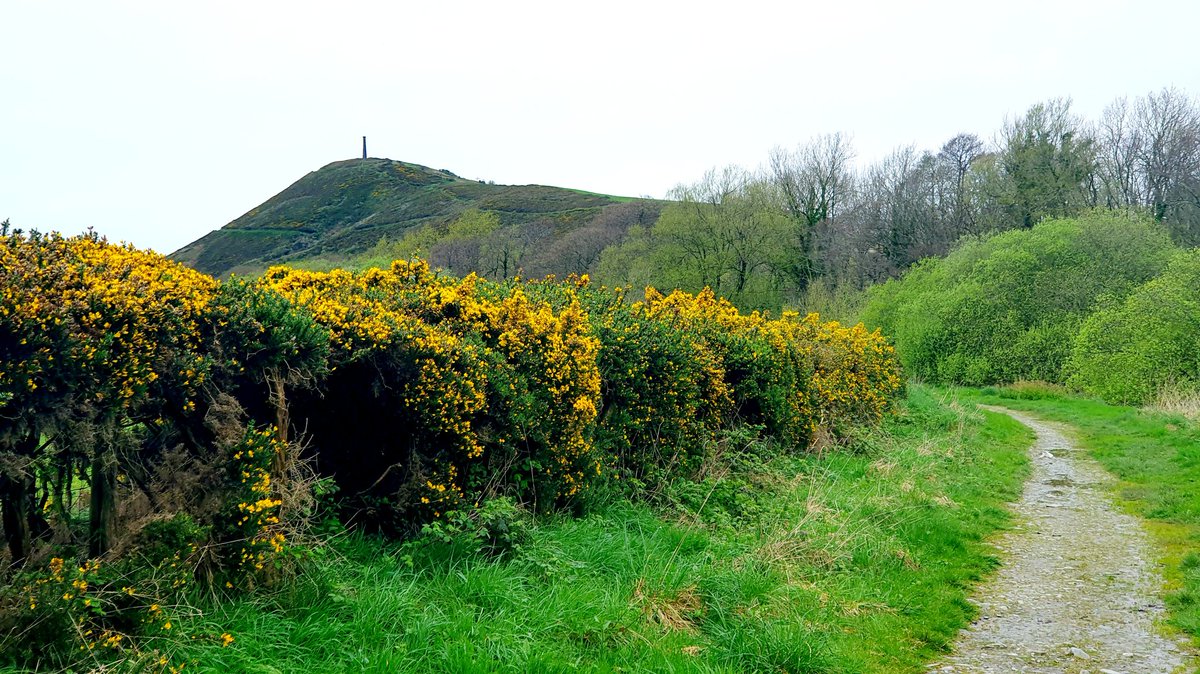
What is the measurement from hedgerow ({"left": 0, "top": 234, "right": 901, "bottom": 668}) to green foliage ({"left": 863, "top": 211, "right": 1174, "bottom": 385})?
29.5m

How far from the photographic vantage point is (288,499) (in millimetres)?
4395

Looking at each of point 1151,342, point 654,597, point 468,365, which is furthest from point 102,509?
point 1151,342

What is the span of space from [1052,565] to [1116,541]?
5.05 feet

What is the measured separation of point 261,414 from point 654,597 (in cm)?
294

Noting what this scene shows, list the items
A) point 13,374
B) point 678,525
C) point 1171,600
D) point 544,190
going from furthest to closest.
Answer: point 544,190, point 678,525, point 1171,600, point 13,374

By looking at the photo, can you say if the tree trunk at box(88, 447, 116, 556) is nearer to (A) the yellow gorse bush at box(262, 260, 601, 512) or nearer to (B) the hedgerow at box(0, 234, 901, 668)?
(B) the hedgerow at box(0, 234, 901, 668)

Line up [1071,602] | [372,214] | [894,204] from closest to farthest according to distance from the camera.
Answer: [1071,602]
[894,204]
[372,214]

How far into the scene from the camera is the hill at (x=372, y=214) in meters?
73.9

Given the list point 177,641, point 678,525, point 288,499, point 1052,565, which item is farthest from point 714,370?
point 177,641

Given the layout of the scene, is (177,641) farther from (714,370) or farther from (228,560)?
(714,370)

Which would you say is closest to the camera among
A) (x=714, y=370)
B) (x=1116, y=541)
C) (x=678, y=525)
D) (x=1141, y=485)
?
(x=678, y=525)

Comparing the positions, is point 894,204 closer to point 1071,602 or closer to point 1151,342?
point 1151,342

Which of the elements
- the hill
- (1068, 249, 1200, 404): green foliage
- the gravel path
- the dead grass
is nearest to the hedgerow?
the dead grass

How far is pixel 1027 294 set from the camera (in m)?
33.4
